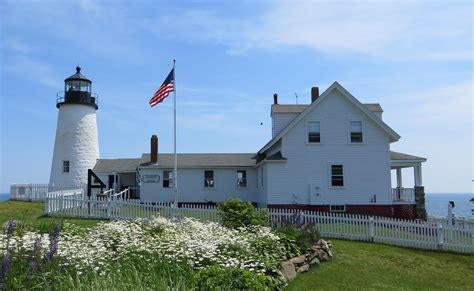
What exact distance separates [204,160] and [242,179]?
9.96ft

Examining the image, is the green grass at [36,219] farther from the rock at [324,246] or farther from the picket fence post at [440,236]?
the picket fence post at [440,236]

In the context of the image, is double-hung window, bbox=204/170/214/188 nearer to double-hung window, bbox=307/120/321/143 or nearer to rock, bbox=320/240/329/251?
double-hung window, bbox=307/120/321/143

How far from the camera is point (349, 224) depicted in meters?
16.7

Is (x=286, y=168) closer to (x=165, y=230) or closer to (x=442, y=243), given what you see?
(x=442, y=243)

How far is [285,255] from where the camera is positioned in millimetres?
10852

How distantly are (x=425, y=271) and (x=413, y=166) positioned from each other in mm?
14976

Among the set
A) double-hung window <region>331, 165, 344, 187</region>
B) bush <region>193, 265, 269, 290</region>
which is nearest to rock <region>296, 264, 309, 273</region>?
bush <region>193, 265, 269, 290</region>

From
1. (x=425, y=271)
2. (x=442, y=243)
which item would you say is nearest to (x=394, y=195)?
(x=442, y=243)

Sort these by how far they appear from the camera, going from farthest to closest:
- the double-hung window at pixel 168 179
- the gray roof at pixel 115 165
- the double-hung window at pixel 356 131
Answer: the gray roof at pixel 115 165 < the double-hung window at pixel 168 179 < the double-hung window at pixel 356 131

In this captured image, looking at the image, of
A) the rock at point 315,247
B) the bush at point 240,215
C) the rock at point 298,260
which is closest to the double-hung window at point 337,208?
the bush at point 240,215

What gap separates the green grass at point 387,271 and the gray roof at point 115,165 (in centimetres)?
2271

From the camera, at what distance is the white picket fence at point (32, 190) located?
30745 millimetres

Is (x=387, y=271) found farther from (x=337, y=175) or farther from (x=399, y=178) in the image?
(x=399, y=178)

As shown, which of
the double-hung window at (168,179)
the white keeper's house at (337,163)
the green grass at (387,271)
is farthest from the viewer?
the double-hung window at (168,179)
